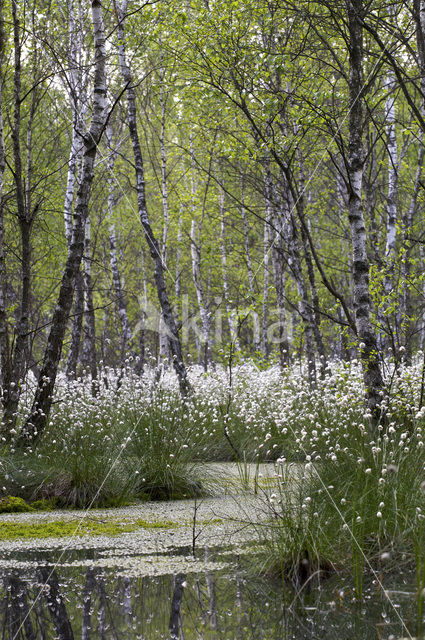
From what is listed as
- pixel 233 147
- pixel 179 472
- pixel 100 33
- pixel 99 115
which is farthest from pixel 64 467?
pixel 233 147

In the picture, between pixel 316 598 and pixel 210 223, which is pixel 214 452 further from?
pixel 210 223

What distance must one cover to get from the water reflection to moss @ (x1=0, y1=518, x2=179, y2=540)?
90cm

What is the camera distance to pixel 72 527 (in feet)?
14.2

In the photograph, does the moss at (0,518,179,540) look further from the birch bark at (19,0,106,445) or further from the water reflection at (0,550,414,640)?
the birch bark at (19,0,106,445)

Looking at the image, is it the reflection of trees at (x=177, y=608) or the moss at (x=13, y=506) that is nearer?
the reflection of trees at (x=177, y=608)

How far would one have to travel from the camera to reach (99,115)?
7.07 m

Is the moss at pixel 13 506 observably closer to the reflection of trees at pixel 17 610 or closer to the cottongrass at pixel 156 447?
the cottongrass at pixel 156 447

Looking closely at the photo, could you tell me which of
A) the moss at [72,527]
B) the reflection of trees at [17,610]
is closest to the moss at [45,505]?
the moss at [72,527]

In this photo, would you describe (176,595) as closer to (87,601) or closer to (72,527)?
(87,601)

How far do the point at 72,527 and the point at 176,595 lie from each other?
5.49 feet

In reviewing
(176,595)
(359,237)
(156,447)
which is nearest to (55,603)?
(176,595)

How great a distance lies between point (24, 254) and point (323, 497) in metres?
4.80

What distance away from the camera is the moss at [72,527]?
412 cm

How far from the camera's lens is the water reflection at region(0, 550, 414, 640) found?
2.41 m
